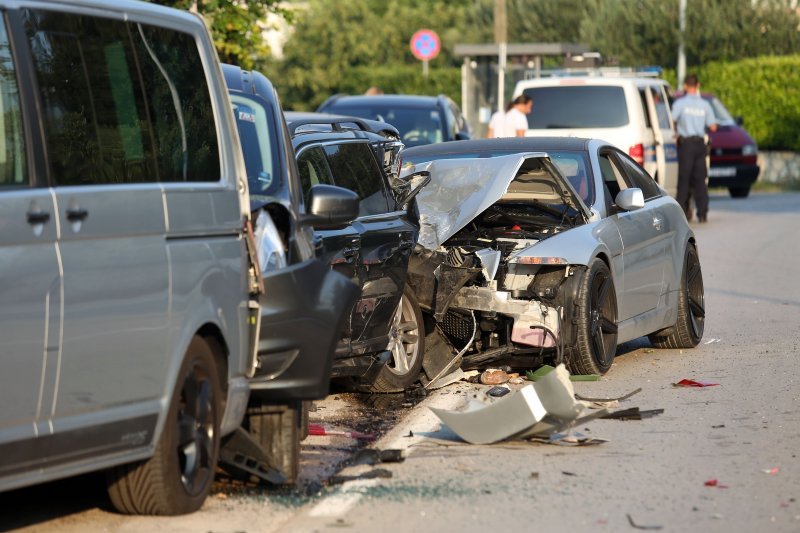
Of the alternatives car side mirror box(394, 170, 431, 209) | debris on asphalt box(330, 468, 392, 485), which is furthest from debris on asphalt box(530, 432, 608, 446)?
car side mirror box(394, 170, 431, 209)

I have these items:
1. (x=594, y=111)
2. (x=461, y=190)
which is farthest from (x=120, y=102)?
(x=594, y=111)

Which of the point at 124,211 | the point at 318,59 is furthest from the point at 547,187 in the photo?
the point at 318,59

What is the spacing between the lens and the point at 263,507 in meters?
6.64

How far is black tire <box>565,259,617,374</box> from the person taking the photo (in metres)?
10.1

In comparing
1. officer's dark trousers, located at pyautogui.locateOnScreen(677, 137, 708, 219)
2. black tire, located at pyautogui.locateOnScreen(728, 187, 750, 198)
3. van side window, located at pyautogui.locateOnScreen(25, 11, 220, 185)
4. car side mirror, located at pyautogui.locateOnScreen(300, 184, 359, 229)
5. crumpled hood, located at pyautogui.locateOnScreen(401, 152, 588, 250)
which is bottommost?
black tire, located at pyautogui.locateOnScreen(728, 187, 750, 198)

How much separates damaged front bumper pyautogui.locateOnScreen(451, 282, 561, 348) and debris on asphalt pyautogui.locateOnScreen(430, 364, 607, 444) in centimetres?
201

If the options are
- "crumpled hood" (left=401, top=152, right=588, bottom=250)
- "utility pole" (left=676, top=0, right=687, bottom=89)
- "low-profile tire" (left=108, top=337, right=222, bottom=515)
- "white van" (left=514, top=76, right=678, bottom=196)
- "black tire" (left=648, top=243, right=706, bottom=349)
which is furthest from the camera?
"utility pole" (left=676, top=0, right=687, bottom=89)

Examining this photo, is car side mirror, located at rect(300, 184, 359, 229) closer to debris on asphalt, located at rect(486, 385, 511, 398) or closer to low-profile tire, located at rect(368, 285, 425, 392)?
low-profile tire, located at rect(368, 285, 425, 392)

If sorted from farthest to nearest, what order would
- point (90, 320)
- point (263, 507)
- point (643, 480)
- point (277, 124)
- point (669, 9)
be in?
point (669, 9), point (277, 124), point (643, 480), point (263, 507), point (90, 320)

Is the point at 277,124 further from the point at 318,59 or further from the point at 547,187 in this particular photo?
the point at 318,59

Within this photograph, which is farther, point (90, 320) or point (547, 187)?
point (547, 187)

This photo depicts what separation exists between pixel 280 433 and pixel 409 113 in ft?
46.1

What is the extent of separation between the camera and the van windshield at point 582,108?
20547 millimetres

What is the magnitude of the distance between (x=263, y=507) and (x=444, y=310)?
355 cm
